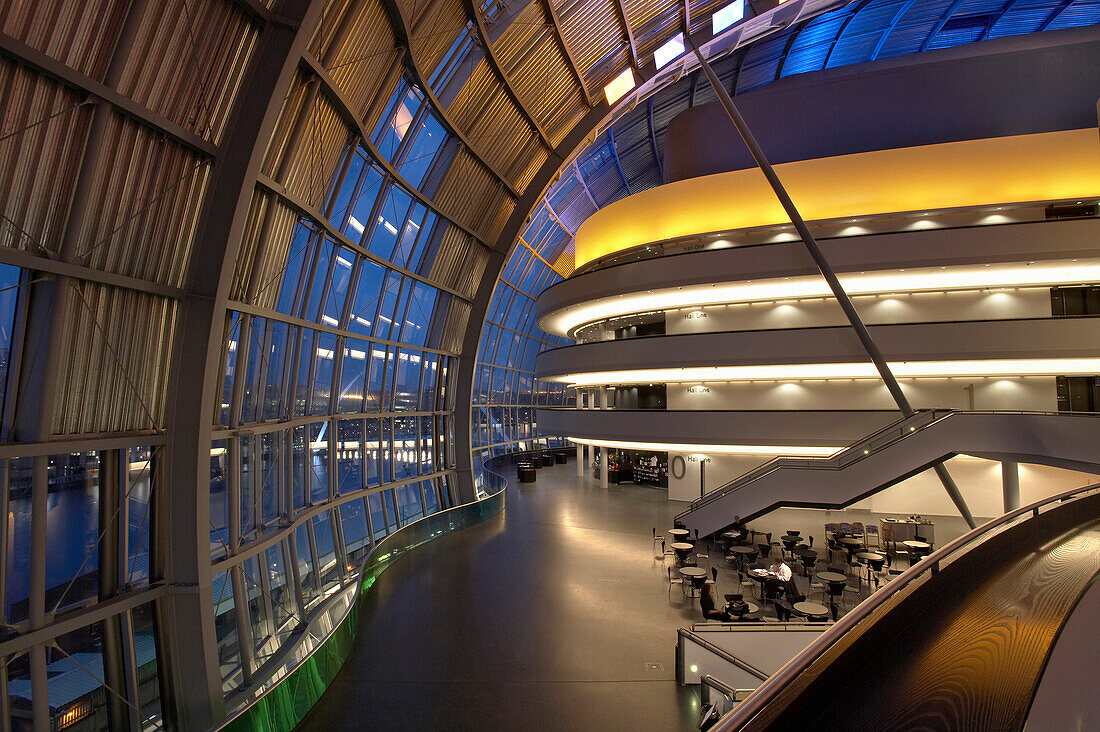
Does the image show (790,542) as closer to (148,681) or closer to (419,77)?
(148,681)

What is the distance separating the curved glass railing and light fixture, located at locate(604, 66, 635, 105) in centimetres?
1852

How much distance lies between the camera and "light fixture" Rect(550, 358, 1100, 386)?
18.9 m

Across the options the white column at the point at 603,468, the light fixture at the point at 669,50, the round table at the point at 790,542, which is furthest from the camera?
the white column at the point at 603,468

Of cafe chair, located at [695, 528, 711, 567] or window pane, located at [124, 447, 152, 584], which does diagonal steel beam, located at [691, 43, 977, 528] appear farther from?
window pane, located at [124, 447, 152, 584]

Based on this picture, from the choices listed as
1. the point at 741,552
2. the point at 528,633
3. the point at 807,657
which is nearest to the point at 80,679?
the point at 528,633

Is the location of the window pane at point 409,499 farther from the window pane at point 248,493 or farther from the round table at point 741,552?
the round table at point 741,552

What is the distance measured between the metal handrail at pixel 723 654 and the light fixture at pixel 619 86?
2086cm

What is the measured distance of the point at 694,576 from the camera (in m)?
15.3

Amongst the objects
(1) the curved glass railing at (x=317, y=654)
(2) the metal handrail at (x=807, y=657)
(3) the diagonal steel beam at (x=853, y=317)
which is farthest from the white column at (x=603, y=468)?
(2) the metal handrail at (x=807, y=657)

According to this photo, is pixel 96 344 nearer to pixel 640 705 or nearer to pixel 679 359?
pixel 640 705

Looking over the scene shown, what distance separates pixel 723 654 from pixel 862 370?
14777mm

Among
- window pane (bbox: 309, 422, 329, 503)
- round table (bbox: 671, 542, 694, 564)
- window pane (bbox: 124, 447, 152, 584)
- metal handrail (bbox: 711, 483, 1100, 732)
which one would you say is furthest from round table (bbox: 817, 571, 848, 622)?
window pane (bbox: 124, 447, 152, 584)

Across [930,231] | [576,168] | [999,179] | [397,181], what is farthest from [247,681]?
[576,168]

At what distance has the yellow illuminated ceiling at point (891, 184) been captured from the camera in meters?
19.9
